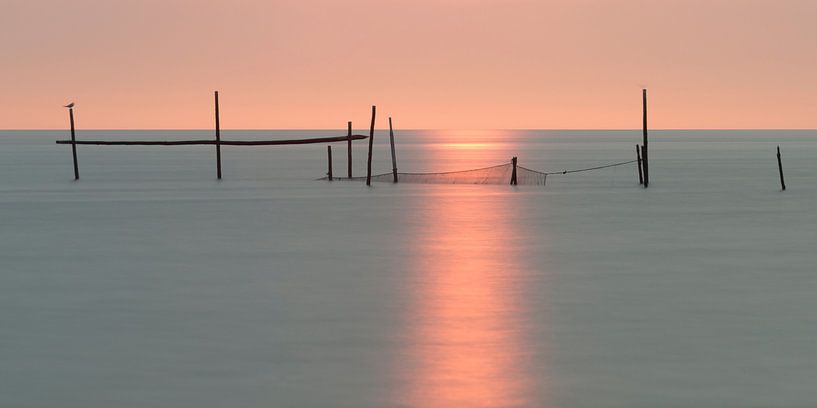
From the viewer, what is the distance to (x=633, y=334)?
14.5 m

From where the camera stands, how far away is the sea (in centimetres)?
1159

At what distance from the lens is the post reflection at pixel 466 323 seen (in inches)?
452

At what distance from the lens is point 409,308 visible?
17.0 m

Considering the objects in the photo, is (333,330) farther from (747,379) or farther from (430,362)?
(747,379)

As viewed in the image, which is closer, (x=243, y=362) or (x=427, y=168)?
(x=243, y=362)

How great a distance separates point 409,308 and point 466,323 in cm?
164

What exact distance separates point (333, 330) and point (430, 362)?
2.30 meters

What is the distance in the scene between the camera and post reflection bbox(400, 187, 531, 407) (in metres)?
11.5

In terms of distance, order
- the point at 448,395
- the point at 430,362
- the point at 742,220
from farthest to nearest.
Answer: the point at 742,220 → the point at 430,362 → the point at 448,395

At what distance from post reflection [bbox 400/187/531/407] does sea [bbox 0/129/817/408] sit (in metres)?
0.05

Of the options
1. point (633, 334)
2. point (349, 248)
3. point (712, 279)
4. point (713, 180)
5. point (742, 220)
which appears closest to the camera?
point (633, 334)

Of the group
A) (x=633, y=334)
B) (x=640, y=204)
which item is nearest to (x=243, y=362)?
(x=633, y=334)

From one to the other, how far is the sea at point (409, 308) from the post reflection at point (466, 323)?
0.15 feet

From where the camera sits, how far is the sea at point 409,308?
1159cm
